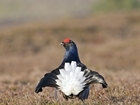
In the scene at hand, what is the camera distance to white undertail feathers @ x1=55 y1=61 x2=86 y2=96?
222 inches

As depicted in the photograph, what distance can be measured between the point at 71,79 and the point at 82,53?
54.7 ft

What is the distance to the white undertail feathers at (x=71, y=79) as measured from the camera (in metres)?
→ 5.63

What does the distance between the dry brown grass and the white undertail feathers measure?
278 millimetres

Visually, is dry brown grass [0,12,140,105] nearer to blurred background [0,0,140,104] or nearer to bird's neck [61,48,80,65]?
blurred background [0,0,140,104]

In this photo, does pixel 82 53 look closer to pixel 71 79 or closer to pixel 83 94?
pixel 83 94

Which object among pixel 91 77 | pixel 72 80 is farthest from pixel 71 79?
pixel 91 77

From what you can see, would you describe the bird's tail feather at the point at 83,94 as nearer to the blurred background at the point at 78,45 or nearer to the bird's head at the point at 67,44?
the bird's head at the point at 67,44

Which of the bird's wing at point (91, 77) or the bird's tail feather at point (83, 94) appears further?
the bird's tail feather at point (83, 94)

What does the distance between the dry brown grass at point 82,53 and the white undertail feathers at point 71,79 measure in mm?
278

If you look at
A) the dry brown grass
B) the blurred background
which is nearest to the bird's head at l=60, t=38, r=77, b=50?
the dry brown grass

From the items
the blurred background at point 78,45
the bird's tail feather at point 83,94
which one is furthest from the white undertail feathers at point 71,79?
the blurred background at point 78,45

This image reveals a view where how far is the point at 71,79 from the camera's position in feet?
18.5

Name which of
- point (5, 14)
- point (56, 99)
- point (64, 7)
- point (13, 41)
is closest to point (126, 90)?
point (56, 99)

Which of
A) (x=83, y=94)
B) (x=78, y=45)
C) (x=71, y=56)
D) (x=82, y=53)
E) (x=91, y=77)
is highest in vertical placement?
(x=78, y=45)
